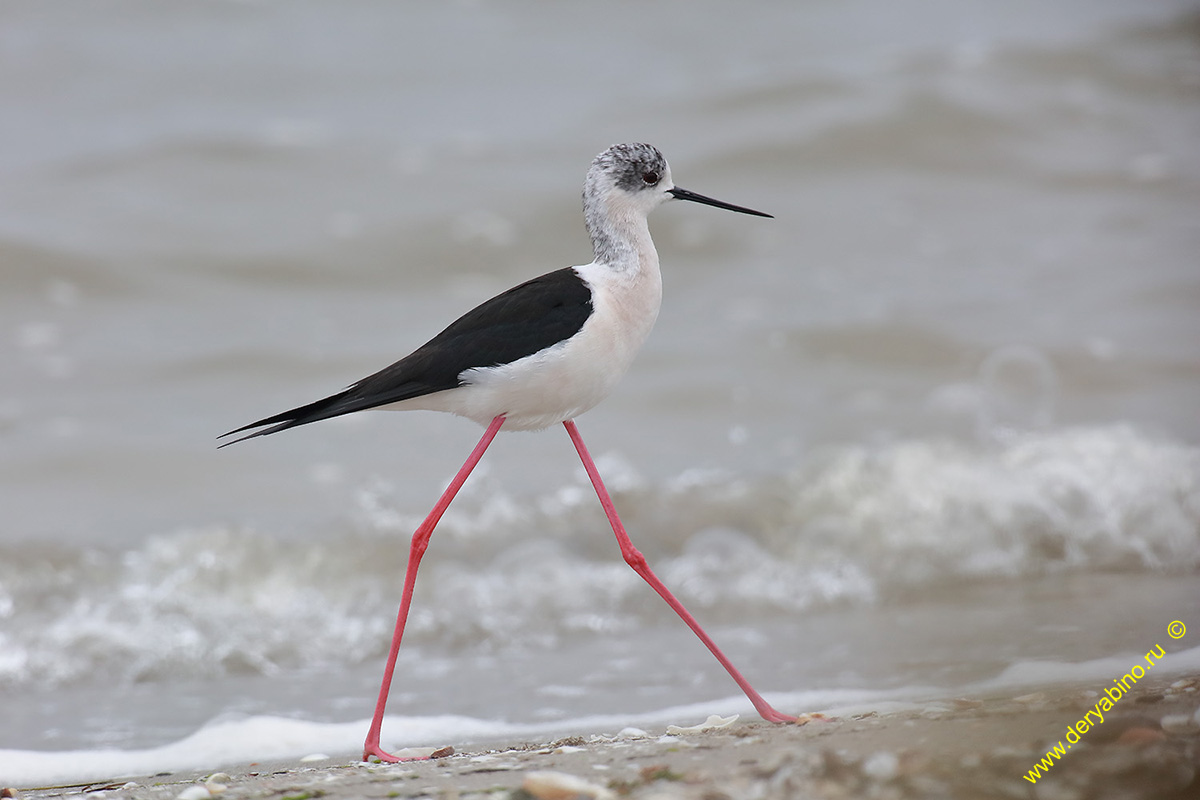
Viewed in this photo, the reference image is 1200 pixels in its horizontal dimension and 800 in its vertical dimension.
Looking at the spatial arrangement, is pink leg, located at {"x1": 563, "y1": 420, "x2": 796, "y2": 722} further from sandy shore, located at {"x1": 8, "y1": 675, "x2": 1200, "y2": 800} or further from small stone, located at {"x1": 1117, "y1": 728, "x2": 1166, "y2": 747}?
small stone, located at {"x1": 1117, "y1": 728, "x2": 1166, "y2": 747}

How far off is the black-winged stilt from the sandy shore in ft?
1.42

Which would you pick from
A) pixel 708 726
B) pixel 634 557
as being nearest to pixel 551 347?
pixel 634 557

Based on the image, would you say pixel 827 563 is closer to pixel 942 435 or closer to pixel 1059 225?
pixel 942 435

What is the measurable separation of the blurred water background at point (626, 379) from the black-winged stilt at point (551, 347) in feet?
4.30

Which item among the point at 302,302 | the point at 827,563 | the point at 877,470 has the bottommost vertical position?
the point at 827,563

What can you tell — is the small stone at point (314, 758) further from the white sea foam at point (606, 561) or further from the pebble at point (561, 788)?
the white sea foam at point (606, 561)

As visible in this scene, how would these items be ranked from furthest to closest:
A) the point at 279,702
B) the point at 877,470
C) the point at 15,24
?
the point at 15,24 → the point at 877,470 → the point at 279,702

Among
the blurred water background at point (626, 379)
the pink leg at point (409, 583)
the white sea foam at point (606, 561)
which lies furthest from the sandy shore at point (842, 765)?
the white sea foam at point (606, 561)

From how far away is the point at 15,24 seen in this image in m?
12.1

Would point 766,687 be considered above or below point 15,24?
below

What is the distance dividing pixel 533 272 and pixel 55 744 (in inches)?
252

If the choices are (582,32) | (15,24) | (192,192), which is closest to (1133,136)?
(582,32)

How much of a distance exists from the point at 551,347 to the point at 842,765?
153cm

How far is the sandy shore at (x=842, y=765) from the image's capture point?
8.46 feet
